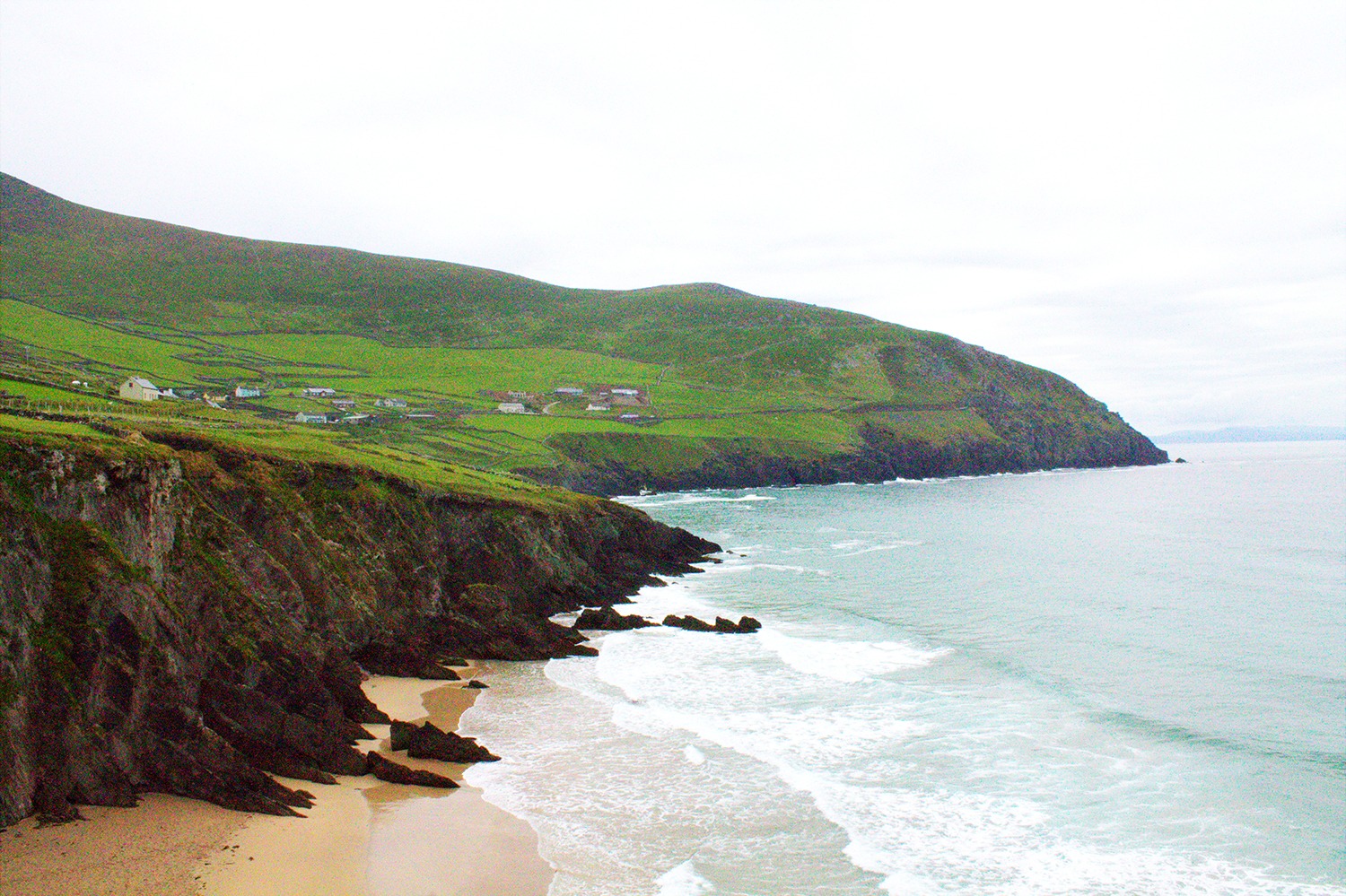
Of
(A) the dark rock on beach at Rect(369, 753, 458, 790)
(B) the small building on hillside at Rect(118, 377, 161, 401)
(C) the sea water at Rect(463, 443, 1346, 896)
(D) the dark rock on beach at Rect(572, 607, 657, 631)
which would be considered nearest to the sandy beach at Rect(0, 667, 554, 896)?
(A) the dark rock on beach at Rect(369, 753, 458, 790)

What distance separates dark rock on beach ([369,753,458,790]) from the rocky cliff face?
898mm

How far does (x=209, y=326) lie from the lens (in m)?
195

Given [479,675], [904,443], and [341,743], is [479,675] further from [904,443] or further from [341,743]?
[904,443]

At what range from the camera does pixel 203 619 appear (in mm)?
25969

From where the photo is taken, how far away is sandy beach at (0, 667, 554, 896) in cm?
1706

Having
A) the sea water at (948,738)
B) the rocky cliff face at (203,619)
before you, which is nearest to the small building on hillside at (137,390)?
the rocky cliff face at (203,619)

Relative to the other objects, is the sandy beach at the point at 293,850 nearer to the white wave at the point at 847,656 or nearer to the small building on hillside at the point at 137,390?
the white wave at the point at 847,656

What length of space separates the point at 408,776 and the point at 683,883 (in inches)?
331

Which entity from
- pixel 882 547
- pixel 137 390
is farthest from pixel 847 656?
pixel 137 390

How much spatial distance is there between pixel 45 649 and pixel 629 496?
9721cm

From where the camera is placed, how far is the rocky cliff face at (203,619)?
19.6 meters

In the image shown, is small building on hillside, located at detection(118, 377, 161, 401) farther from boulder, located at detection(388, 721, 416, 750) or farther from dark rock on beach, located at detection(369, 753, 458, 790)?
dark rock on beach, located at detection(369, 753, 458, 790)

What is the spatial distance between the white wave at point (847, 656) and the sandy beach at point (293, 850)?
16.5 meters

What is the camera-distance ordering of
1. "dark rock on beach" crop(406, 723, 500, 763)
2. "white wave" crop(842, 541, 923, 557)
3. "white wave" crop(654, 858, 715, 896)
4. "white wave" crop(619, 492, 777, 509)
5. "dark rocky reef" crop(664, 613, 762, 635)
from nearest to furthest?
"white wave" crop(654, 858, 715, 896) → "dark rock on beach" crop(406, 723, 500, 763) → "dark rocky reef" crop(664, 613, 762, 635) → "white wave" crop(842, 541, 923, 557) → "white wave" crop(619, 492, 777, 509)
